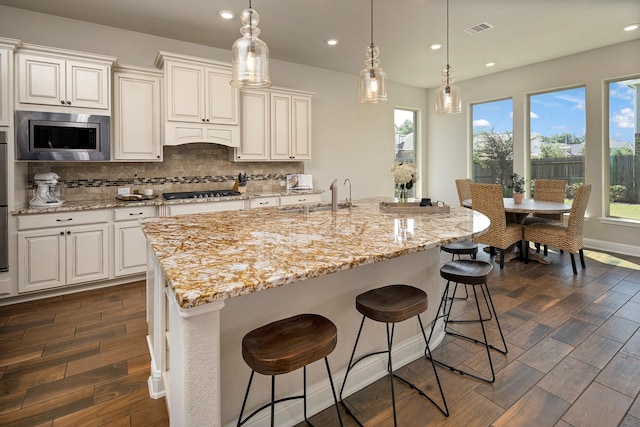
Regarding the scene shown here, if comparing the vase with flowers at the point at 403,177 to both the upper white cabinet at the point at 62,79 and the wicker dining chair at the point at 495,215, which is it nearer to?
the wicker dining chair at the point at 495,215

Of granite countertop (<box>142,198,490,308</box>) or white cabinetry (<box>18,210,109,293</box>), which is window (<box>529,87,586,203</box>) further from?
white cabinetry (<box>18,210,109,293</box>)

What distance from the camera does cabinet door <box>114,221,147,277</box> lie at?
3.72 m

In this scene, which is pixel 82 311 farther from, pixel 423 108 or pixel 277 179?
pixel 423 108

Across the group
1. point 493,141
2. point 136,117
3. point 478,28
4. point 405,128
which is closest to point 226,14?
point 136,117

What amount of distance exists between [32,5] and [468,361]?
16.8ft

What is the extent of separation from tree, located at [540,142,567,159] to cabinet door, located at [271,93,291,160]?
424cm

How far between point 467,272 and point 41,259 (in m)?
3.82

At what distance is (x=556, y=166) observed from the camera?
18.4ft

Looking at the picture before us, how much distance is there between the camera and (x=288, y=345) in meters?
1.30

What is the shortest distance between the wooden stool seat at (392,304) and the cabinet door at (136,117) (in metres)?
3.37

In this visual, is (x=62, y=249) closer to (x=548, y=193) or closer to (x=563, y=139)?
(x=548, y=193)

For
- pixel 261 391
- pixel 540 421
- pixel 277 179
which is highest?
pixel 277 179

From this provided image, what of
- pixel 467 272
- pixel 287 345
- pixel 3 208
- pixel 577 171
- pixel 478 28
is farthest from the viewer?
pixel 577 171

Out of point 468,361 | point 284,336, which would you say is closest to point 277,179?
point 468,361
